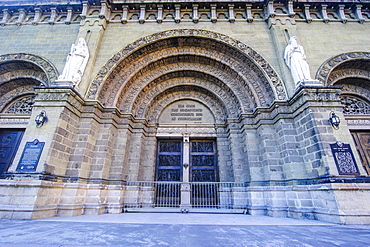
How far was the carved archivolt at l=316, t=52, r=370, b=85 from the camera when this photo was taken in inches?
298

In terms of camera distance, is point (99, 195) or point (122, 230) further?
→ point (99, 195)

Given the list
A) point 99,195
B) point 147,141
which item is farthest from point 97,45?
point 99,195

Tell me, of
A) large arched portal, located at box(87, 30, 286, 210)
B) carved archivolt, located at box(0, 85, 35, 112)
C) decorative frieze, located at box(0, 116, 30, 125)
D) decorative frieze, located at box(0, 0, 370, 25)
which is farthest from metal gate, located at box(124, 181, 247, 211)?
decorative frieze, located at box(0, 0, 370, 25)

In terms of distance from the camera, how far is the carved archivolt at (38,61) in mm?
7962

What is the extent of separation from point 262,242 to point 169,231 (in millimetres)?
1770

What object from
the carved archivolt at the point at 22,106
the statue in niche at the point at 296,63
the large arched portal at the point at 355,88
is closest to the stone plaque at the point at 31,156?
the carved archivolt at the point at 22,106

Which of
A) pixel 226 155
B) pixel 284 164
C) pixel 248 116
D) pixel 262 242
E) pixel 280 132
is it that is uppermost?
pixel 248 116

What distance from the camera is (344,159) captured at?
5348 mm

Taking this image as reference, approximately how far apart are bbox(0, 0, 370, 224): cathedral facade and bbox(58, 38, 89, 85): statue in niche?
64mm

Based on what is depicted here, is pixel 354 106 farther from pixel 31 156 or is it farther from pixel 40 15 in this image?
pixel 40 15

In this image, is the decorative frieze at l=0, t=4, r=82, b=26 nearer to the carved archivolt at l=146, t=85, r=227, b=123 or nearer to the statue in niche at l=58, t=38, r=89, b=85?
the statue in niche at l=58, t=38, r=89, b=85

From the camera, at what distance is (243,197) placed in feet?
23.7

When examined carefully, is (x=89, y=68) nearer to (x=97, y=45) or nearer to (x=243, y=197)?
(x=97, y=45)

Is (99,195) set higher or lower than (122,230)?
higher
